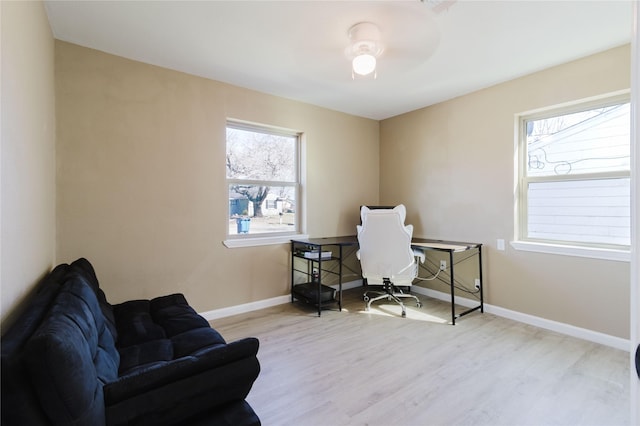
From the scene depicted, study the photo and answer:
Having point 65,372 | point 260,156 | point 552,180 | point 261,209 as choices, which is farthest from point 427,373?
point 260,156

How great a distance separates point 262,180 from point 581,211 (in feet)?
10.7

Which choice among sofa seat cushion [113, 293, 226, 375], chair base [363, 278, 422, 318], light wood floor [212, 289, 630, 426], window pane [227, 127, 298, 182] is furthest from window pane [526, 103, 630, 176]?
sofa seat cushion [113, 293, 226, 375]

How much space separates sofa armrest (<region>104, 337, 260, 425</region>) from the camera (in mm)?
1132

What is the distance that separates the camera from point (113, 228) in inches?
106

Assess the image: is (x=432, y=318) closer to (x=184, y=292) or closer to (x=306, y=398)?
(x=306, y=398)

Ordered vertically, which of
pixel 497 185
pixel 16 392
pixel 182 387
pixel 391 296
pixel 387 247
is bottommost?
pixel 391 296

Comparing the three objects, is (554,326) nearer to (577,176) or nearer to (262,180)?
(577,176)

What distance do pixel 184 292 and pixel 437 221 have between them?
3.10m

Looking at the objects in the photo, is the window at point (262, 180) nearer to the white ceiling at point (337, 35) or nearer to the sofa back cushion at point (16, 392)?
the white ceiling at point (337, 35)

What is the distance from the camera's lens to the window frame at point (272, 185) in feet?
11.1

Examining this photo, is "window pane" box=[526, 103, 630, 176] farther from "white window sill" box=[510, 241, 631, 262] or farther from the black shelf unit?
the black shelf unit

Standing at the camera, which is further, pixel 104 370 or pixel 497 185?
pixel 497 185

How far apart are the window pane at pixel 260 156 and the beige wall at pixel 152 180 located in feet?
0.59

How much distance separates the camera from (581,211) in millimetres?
2883
